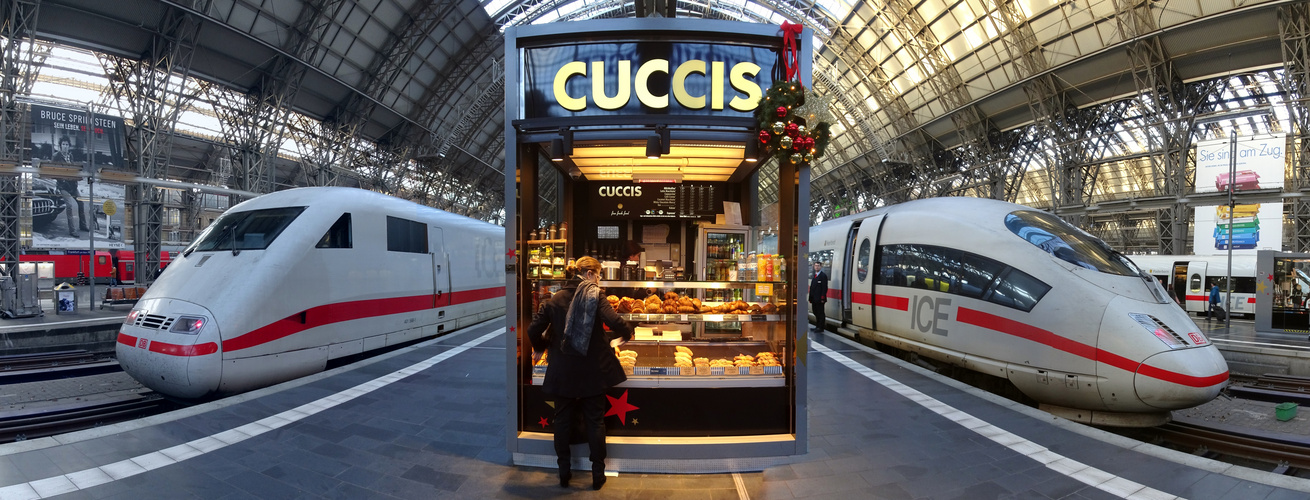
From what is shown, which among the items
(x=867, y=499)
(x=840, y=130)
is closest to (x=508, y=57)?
(x=867, y=499)

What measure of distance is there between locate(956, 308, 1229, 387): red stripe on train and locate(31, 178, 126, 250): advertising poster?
52.0 m

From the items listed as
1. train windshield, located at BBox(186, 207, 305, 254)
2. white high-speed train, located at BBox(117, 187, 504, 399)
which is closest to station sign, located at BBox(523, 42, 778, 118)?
white high-speed train, located at BBox(117, 187, 504, 399)

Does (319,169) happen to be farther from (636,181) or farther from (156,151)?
(636,181)

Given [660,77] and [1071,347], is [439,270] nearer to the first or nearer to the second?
[660,77]

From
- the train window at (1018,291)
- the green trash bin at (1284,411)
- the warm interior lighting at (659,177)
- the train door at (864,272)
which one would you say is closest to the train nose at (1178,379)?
the train window at (1018,291)

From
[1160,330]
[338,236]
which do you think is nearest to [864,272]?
[1160,330]

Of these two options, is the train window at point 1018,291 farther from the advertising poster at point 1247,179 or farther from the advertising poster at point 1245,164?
the advertising poster at point 1245,164

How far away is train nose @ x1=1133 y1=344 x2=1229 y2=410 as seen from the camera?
17.9 feet

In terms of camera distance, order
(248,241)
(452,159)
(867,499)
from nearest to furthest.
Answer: (867,499) → (248,241) → (452,159)

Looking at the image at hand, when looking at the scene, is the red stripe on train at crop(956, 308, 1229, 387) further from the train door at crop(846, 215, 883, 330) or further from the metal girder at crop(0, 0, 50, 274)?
the metal girder at crop(0, 0, 50, 274)

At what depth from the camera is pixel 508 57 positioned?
14.3 feet

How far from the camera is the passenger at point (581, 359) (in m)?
3.88

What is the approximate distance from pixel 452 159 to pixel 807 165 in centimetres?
3336

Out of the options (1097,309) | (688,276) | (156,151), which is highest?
(156,151)
